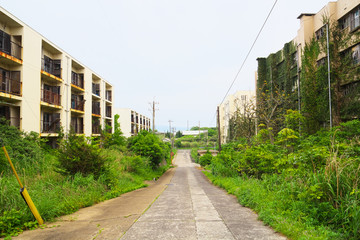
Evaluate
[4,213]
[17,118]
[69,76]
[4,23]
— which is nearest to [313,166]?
[4,213]

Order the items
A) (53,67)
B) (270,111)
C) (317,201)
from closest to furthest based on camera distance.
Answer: (317,201)
(53,67)
(270,111)

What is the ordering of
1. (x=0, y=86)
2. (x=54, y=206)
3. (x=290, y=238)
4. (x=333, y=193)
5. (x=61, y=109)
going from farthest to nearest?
(x=61, y=109), (x=0, y=86), (x=54, y=206), (x=333, y=193), (x=290, y=238)

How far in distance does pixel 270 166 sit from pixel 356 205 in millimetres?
6338

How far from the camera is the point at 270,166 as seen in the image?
10.8m

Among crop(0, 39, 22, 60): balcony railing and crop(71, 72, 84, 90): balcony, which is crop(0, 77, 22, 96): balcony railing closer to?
crop(0, 39, 22, 60): balcony railing

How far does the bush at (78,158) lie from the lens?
10.0 m

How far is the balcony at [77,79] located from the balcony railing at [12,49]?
8.55 m

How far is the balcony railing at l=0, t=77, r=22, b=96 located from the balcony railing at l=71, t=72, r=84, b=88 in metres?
9.18

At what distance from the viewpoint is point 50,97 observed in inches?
798

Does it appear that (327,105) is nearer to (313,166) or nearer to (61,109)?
(313,166)

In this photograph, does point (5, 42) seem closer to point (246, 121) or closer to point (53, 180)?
point (53, 180)

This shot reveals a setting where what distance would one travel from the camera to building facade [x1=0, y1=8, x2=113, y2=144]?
15.7 m

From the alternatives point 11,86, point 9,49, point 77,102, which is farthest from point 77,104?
point 9,49

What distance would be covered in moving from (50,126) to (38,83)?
14.0 feet
